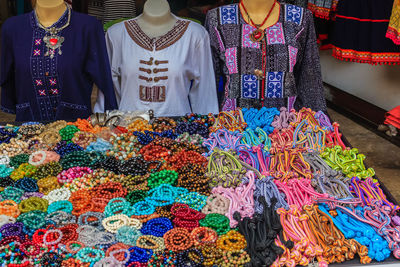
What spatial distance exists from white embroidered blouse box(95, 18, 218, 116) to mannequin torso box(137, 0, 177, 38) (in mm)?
40

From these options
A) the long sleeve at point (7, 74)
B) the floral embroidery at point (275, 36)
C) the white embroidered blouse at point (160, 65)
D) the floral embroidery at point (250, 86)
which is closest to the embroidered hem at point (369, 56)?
the floral embroidery at point (275, 36)

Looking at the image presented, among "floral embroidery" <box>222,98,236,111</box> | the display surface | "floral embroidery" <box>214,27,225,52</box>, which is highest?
"floral embroidery" <box>214,27,225,52</box>

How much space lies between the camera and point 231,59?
8.00 feet

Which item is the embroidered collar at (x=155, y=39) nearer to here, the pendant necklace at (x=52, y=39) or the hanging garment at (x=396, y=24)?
the pendant necklace at (x=52, y=39)

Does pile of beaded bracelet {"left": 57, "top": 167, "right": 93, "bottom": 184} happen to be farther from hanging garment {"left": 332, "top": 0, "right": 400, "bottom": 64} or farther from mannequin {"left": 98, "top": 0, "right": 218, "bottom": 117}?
hanging garment {"left": 332, "top": 0, "right": 400, "bottom": 64}

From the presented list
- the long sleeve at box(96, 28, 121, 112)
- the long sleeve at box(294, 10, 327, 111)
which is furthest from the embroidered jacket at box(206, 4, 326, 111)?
the long sleeve at box(96, 28, 121, 112)

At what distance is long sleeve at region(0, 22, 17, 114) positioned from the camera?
7.91 ft

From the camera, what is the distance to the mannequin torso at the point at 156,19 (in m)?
2.46

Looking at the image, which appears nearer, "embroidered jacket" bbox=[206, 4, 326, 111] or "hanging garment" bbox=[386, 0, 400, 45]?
"embroidered jacket" bbox=[206, 4, 326, 111]

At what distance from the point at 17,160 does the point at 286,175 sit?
1.20 metres

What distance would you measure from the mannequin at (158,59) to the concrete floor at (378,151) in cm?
203

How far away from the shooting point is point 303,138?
1.97 m

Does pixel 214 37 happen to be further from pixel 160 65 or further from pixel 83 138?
pixel 83 138

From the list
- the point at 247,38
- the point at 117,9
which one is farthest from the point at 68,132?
the point at 117,9
